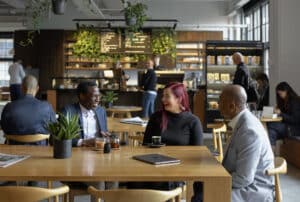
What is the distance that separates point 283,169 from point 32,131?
244cm

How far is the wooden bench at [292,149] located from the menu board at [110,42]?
23.4 feet

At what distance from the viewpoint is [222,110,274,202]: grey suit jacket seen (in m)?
2.73

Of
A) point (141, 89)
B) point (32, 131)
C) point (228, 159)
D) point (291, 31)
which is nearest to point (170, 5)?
point (141, 89)

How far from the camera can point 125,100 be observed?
11164 millimetres

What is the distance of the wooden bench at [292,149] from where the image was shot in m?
6.85

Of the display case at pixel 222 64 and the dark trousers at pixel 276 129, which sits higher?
the display case at pixel 222 64

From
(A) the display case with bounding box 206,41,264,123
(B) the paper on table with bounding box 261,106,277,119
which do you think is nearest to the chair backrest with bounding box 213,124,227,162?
(B) the paper on table with bounding box 261,106,277,119

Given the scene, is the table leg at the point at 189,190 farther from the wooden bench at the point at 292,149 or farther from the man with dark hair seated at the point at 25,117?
the wooden bench at the point at 292,149

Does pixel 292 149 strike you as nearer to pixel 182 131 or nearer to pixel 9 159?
pixel 182 131

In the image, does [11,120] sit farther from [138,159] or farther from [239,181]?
[239,181]

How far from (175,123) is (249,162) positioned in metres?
0.97

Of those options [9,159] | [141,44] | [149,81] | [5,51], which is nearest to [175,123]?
[9,159]

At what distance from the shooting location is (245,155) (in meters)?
2.73

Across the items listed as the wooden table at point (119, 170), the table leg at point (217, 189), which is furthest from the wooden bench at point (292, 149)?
the table leg at point (217, 189)
